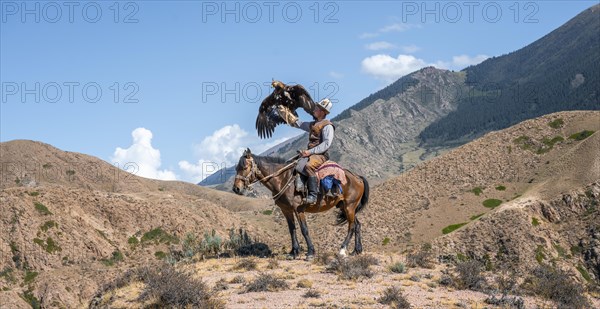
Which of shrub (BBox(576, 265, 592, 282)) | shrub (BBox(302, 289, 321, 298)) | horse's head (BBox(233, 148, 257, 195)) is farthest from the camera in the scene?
shrub (BBox(576, 265, 592, 282))

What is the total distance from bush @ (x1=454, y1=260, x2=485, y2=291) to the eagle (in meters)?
6.40

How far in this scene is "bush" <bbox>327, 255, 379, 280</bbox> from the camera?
13.8 metres

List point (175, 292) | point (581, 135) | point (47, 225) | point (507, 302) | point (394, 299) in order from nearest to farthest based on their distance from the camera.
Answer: point (175, 292), point (394, 299), point (507, 302), point (47, 225), point (581, 135)

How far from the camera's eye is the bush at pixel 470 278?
1388cm

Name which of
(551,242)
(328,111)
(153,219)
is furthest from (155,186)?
(328,111)

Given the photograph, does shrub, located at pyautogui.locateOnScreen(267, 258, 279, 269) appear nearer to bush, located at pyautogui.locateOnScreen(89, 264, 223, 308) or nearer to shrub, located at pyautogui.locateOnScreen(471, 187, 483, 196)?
bush, located at pyautogui.locateOnScreen(89, 264, 223, 308)

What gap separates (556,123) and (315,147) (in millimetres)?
54794

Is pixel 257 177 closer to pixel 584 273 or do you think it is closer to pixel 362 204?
pixel 362 204

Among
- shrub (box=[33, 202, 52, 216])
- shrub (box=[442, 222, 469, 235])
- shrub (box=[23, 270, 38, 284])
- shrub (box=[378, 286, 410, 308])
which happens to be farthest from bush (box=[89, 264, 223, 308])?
shrub (box=[442, 222, 469, 235])

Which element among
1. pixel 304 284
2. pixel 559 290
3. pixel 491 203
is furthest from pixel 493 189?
pixel 304 284

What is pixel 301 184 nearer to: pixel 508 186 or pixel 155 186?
pixel 508 186

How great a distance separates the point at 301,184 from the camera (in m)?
15.7

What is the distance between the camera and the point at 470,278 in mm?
13938

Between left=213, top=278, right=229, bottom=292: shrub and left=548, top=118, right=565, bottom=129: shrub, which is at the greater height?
left=548, top=118, right=565, bottom=129: shrub
